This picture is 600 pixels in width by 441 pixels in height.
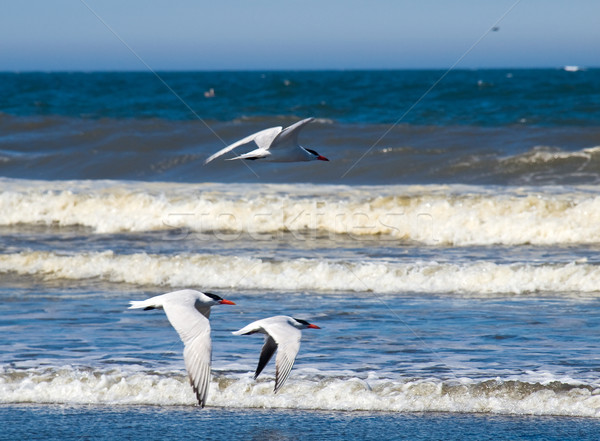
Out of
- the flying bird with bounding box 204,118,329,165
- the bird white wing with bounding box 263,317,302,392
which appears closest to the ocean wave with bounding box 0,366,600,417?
the bird white wing with bounding box 263,317,302,392

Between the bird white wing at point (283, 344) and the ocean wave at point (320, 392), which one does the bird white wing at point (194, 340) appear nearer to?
the bird white wing at point (283, 344)

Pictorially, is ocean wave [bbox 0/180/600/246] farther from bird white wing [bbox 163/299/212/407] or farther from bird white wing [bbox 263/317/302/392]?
bird white wing [bbox 163/299/212/407]

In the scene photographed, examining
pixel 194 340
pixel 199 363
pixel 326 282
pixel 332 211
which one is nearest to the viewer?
pixel 199 363

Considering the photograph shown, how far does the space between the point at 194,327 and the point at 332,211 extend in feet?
29.4

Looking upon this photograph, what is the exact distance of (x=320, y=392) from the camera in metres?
6.48

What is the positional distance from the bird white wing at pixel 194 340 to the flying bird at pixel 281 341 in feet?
0.89

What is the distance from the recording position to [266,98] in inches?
1558

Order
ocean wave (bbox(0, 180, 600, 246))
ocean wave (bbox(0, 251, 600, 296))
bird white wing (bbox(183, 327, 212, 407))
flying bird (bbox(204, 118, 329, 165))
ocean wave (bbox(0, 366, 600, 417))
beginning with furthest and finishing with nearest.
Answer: ocean wave (bbox(0, 180, 600, 246)), ocean wave (bbox(0, 251, 600, 296)), flying bird (bbox(204, 118, 329, 165)), ocean wave (bbox(0, 366, 600, 417)), bird white wing (bbox(183, 327, 212, 407))

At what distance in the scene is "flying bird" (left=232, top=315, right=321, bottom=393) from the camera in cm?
586

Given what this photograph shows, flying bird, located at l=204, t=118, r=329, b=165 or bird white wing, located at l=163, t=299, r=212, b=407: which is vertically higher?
flying bird, located at l=204, t=118, r=329, b=165

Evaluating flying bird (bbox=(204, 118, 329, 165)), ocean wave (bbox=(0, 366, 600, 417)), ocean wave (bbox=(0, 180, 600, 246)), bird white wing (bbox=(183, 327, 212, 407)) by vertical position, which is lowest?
ocean wave (bbox=(0, 366, 600, 417))

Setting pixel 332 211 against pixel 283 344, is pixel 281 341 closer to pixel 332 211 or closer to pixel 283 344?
pixel 283 344

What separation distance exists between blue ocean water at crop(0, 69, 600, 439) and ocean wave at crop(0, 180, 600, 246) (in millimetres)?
40

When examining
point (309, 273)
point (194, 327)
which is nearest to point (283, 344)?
point (194, 327)
